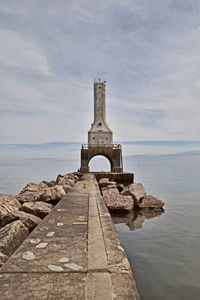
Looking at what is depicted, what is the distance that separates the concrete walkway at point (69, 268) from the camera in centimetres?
276

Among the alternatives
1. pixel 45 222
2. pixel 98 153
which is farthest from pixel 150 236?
pixel 98 153

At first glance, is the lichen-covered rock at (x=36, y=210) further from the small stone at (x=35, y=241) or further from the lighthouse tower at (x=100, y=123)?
the lighthouse tower at (x=100, y=123)

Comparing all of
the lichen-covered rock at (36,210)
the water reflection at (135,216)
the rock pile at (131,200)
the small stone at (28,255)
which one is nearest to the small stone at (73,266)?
the small stone at (28,255)

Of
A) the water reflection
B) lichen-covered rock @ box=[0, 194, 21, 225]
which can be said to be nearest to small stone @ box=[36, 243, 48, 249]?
lichen-covered rock @ box=[0, 194, 21, 225]

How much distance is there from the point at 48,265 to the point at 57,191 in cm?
759

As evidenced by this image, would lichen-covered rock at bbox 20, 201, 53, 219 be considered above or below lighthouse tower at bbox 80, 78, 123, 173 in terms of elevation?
below

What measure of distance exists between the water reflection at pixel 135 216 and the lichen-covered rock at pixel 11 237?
5.72 meters

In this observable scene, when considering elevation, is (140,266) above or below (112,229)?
below

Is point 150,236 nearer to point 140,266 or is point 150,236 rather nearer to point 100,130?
point 140,266

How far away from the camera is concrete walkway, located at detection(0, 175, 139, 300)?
276 cm

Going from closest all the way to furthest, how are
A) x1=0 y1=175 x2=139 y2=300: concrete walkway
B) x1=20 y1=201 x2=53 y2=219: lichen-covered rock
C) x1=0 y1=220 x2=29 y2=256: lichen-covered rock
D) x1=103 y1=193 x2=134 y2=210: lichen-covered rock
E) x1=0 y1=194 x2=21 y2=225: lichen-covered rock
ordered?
x1=0 y1=175 x2=139 y2=300: concrete walkway
x1=0 y1=220 x2=29 y2=256: lichen-covered rock
x1=0 y1=194 x2=21 y2=225: lichen-covered rock
x1=20 y1=201 x2=53 y2=219: lichen-covered rock
x1=103 y1=193 x2=134 y2=210: lichen-covered rock

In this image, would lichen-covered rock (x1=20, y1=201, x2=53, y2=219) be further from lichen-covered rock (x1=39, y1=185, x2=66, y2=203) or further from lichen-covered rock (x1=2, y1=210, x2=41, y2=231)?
lichen-covered rock (x1=39, y1=185, x2=66, y2=203)

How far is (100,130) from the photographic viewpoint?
33.8 meters

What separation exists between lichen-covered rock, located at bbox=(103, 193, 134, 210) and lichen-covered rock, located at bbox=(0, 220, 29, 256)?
22.2 ft
